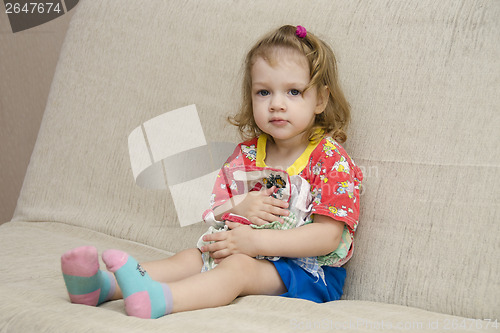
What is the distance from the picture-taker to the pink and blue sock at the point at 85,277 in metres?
1.03

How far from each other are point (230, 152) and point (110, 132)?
1.40 feet

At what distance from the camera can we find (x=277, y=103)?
135 cm

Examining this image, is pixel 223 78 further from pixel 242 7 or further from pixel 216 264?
pixel 216 264

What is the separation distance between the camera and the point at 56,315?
1.00m

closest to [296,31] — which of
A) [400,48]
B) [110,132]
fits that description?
[400,48]

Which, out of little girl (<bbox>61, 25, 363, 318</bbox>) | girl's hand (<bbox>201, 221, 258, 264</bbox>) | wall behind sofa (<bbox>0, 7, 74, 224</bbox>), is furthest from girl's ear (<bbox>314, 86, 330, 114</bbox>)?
wall behind sofa (<bbox>0, 7, 74, 224</bbox>)

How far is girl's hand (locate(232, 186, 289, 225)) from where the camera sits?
132cm

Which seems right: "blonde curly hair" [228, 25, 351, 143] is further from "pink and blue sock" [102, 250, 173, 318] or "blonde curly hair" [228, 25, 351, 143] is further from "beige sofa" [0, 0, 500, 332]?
"pink and blue sock" [102, 250, 173, 318]

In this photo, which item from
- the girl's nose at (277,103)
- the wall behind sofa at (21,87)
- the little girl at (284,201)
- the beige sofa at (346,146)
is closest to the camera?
the beige sofa at (346,146)

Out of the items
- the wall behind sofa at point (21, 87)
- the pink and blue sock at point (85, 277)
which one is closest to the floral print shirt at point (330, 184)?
the pink and blue sock at point (85, 277)

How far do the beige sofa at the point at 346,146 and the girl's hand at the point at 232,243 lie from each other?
0.13 meters

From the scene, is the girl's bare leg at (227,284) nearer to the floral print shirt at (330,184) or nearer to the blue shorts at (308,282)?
the blue shorts at (308,282)

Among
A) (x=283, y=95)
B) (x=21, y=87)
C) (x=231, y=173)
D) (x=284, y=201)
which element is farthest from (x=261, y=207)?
(x=21, y=87)

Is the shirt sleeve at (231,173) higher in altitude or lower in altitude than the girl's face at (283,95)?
lower
